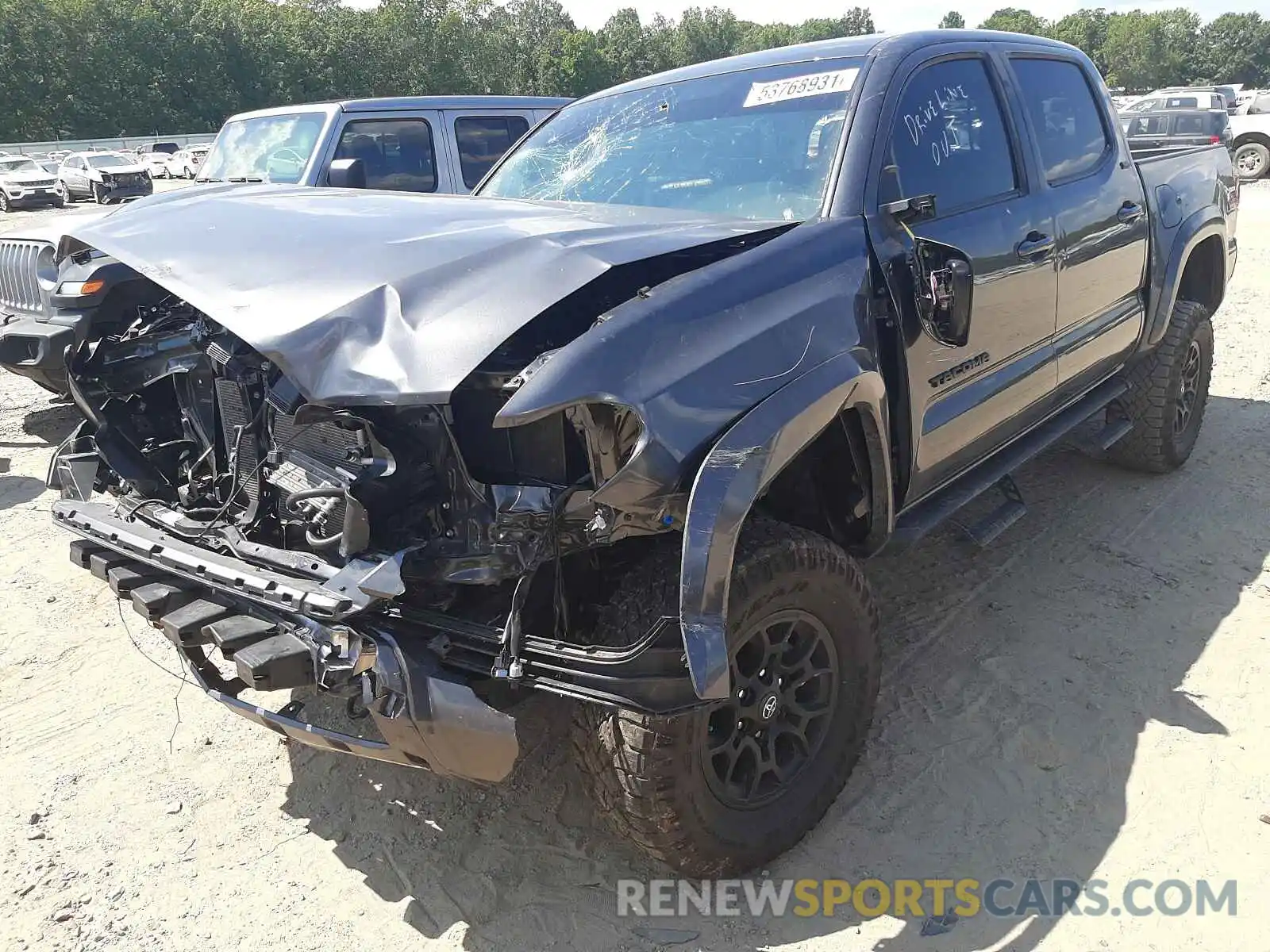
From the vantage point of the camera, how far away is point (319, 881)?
2500mm

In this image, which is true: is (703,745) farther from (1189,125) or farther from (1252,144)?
(1252,144)

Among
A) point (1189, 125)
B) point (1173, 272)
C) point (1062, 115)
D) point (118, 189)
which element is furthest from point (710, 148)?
point (118, 189)

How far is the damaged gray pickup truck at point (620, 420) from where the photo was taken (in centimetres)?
201

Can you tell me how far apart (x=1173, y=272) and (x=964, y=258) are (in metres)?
2.46

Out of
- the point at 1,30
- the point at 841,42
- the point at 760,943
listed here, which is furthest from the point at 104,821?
the point at 1,30

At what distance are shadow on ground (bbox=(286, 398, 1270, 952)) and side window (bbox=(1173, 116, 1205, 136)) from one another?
1573cm

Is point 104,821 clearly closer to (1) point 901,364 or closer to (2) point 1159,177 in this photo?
(1) point 901,364

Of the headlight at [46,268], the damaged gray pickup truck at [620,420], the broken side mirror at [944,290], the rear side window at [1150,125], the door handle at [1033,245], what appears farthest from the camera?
the rear side window at [1150,125]

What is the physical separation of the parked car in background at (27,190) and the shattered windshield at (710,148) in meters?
25.6

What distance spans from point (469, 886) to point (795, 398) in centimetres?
157

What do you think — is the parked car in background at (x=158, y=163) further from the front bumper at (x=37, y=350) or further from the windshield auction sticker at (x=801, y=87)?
the windshield auction sticker at (x=801, y=87)

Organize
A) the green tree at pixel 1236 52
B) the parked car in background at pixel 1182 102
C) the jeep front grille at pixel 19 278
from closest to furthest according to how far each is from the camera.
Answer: the jeep front grille at pixel 19 278 → the parked car in background at pixel 1182 102 → the green tree at pixel 1236 52

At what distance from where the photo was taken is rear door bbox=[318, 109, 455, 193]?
22.0ft

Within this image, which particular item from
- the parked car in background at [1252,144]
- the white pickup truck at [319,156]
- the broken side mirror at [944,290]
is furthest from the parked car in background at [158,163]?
the broken side mirror at [944,290]
